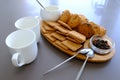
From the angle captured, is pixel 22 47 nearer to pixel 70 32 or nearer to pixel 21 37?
pixel 21 37

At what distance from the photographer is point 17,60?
1.59 ft

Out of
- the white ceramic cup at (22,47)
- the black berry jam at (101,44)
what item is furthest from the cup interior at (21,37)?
the black berry jam at (101,44)

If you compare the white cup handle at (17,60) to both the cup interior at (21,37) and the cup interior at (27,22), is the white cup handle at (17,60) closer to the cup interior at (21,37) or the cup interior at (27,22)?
the cup interior at (21,37)

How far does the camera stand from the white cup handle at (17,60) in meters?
0.47

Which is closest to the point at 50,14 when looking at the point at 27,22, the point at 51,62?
the point at 27,22

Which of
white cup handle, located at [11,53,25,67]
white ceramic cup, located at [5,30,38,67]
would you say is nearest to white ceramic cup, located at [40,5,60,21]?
white ceramic cup, located at [5,30,38,67]

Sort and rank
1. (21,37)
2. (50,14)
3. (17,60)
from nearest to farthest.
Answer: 1. (17,60)
2. (21,37)
3. (50,14)

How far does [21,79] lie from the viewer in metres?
0.50

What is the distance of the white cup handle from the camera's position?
0.47 meters

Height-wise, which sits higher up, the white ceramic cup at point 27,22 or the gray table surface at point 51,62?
the white ceramic cup at point 27,22

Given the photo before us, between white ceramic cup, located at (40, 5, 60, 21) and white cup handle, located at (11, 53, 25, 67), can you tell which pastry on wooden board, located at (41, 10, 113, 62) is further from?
white cup handle, located at (11, 53, 25, 67)

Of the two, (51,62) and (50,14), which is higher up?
(50,14)

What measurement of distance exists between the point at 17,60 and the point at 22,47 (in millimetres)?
45
